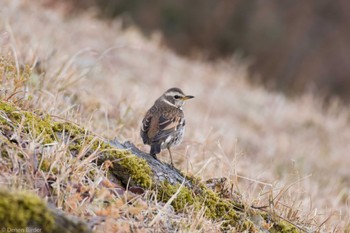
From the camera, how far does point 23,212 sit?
337 cm

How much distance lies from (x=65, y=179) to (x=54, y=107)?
1737 mm

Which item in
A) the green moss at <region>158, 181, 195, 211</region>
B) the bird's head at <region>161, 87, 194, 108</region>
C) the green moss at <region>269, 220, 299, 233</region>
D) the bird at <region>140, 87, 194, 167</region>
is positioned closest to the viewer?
the green moss at <region>158, 181, 195, 211</region>

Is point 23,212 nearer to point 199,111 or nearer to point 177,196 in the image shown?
point 177,196

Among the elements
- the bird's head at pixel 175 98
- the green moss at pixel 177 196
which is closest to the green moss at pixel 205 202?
the green moss at pixel 177 196

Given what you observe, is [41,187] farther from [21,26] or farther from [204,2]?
[204,2]

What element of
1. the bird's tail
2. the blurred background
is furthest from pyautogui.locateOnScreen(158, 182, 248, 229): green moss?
the blurred background

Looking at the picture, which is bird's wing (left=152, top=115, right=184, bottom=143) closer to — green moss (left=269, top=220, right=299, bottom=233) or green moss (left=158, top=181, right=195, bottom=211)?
green moss (left=158, top=181, right=195, bottom=211)

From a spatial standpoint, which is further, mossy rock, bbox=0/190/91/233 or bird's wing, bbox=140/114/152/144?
bird's wing, bbox=140/114/152/144

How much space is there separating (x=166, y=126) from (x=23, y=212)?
2311 millimetres

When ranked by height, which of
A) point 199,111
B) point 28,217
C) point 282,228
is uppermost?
point 28,217

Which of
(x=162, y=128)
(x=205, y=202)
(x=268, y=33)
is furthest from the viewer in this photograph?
(x=268, y=33)

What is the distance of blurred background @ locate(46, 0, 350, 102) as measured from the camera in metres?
23.2

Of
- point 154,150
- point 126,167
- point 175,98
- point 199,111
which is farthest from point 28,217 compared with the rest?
point 199,111

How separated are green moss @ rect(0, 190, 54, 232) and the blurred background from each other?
19.6 meters
